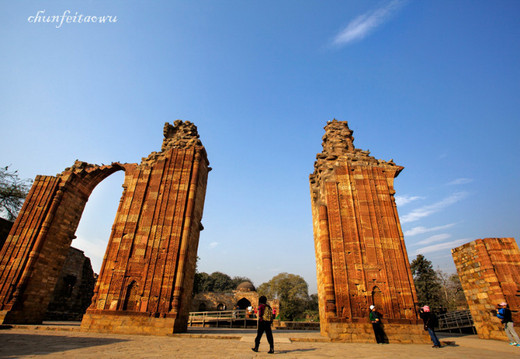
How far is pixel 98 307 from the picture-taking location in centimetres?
951

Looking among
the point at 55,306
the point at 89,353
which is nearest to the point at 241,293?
the point at 55,306

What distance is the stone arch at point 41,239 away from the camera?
1141 centimetres

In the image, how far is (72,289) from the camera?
19016mm

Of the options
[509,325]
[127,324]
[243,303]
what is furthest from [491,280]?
[243,303]

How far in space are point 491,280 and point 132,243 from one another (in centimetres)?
1477

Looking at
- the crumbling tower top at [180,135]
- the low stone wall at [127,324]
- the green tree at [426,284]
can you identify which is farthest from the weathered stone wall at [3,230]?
the green tree at [426,284]

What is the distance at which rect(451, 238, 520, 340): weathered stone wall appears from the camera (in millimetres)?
9812

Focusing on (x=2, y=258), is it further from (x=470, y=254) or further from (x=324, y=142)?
(x=470, y=254)

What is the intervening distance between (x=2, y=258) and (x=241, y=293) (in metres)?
31.3

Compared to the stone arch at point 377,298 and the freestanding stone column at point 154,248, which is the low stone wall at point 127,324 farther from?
the stone arch at point 377,298

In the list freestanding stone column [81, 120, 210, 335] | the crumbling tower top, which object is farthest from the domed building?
the crumbling tower top

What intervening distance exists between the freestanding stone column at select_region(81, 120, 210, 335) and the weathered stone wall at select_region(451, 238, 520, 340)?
1212 centimetres

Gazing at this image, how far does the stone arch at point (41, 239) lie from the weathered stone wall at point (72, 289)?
643 centimetres

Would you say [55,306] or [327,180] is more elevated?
[327,180]
